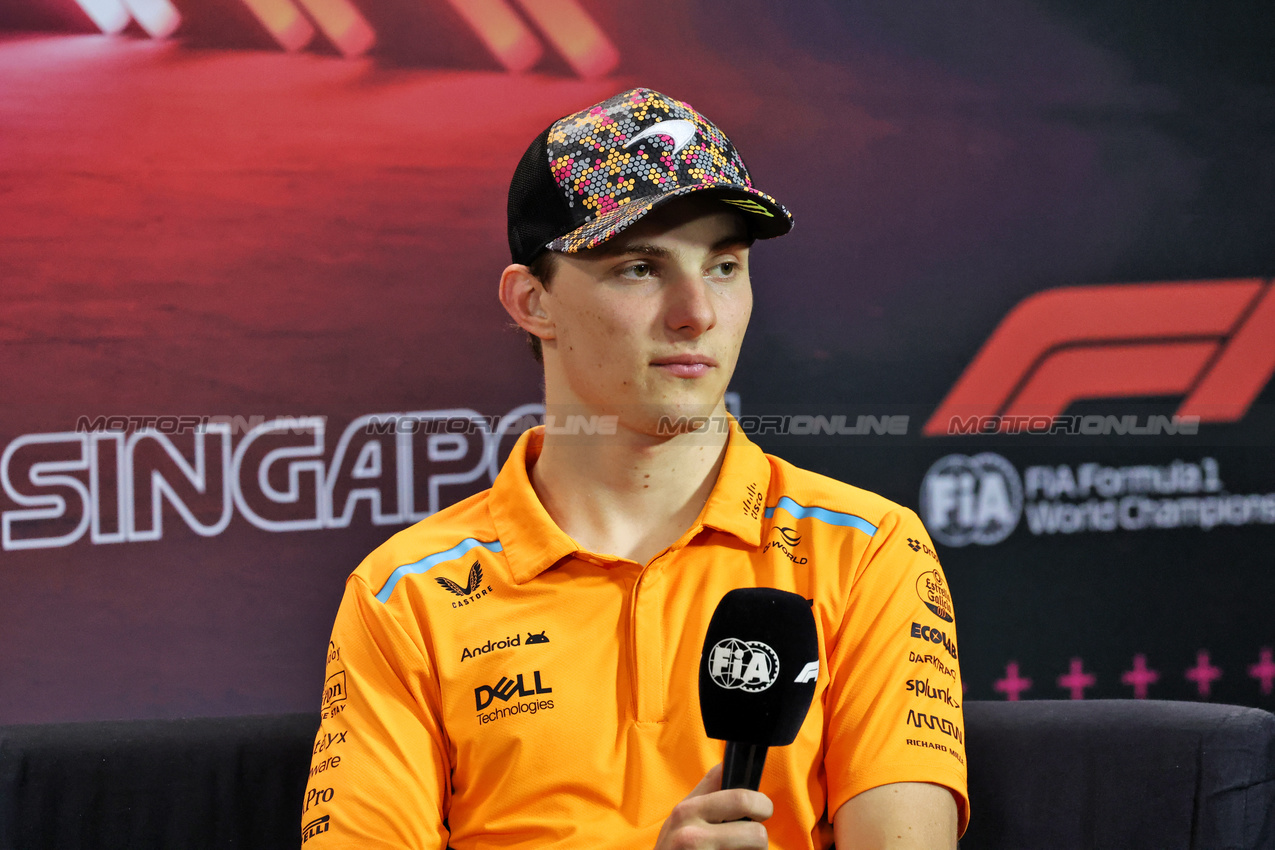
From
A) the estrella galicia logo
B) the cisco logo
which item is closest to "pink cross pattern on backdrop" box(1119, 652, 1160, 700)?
the cisco logo

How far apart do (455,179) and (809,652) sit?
64.4 inches

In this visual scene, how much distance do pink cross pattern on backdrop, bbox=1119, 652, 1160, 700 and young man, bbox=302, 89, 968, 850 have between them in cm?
136

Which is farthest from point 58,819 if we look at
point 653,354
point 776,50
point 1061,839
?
point 776,50

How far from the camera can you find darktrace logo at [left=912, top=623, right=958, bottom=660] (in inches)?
56.4

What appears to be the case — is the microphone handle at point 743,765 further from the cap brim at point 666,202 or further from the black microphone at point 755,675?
the cap brim at point 666,202

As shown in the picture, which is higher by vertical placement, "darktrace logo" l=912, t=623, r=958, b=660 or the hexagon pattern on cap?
the hexagon pattern on cap

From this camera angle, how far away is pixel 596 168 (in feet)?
4.91

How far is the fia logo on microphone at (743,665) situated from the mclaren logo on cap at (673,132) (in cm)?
73

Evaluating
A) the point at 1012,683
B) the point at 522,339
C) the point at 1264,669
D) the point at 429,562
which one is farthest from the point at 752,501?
the point at 1264,669

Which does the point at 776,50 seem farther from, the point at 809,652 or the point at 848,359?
the point at 809,652

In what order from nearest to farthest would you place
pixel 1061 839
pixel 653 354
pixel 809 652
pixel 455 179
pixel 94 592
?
pixel 809 652
pixel 653 354
pixel 1061 839
pixel 94 592
pixel 455 179

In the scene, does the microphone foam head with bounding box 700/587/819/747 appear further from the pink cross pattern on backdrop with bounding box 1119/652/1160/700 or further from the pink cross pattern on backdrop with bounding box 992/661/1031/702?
the pink cross pattern on backdrop with bounding box 1119/652/1160/700

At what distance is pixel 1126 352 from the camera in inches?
104

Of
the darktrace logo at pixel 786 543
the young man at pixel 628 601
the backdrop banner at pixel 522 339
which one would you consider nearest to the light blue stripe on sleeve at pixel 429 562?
A: the young man at pixel 628 601
